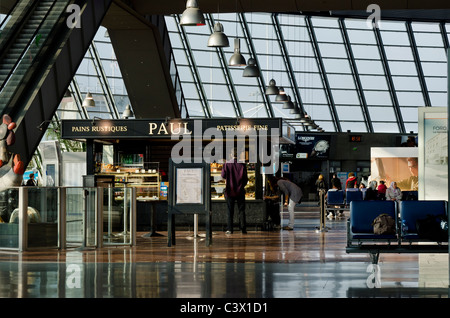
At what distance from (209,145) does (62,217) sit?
7.46m

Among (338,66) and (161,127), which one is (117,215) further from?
(338,66)

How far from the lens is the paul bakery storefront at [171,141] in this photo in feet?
62.7

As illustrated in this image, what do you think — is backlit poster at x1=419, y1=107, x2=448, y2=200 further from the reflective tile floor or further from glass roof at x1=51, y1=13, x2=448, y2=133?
glass roof at x1=51, y1=13, x2=448, y2=133

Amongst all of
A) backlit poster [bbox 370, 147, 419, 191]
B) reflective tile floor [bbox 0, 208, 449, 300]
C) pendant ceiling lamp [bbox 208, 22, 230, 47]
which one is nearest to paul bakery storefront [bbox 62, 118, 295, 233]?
pendant ceiling lamp [bbox 208, 22, 230, 47]

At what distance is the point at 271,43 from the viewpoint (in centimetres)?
3669

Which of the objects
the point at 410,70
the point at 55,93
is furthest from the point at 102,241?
the point at 410,70

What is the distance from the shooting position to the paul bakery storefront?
19125 millimetres

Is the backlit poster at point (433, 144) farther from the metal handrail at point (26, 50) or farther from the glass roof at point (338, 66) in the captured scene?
the glass roof at point (338, 66)

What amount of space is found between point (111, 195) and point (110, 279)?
204 inches

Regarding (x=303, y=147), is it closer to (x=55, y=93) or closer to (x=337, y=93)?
(x=337, y=93)

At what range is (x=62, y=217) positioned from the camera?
13.5 m

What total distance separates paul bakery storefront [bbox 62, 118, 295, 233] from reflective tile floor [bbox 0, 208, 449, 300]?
4.54m

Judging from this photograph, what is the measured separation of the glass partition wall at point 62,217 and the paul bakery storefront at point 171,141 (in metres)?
3.95

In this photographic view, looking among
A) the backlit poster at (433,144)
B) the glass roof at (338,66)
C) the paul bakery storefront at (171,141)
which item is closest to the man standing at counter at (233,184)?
the paul bakery storefront at (171,141)
